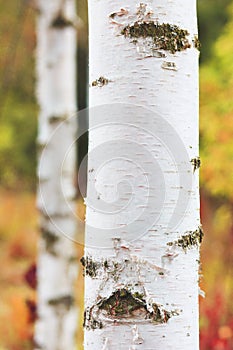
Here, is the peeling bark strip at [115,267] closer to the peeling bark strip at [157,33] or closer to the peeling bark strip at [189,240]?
the peeling bark strip at [189,240]

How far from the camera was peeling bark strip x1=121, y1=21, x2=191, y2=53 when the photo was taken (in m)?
1.30

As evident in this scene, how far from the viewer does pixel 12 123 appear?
12.6 m

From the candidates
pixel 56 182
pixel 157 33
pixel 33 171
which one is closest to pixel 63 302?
pixel 56 182

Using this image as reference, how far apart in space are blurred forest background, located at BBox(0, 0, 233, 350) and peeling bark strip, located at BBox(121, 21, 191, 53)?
255 cm

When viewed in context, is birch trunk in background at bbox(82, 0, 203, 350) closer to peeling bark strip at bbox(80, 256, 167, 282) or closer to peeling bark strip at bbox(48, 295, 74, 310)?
peeling bark strip at bbox(80, 256, 167, 282)

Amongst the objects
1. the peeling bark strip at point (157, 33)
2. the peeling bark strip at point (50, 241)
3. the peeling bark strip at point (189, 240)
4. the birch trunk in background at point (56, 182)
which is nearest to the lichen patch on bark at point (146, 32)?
the peeling bark strip at point (157, 33)

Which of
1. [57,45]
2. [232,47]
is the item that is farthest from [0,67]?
[57,45]

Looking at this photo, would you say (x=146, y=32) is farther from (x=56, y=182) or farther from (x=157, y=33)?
(x=56, y=182)

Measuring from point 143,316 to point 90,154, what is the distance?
34 centimetres

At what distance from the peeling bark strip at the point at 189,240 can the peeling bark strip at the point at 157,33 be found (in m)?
0.36

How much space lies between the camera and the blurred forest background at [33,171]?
199 inches

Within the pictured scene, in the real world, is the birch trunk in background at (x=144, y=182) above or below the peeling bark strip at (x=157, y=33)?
below

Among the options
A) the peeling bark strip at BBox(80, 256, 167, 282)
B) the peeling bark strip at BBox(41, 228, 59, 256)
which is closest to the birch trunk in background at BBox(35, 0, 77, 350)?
the peeling bark strip at BBox(41, 228, 59, 256)

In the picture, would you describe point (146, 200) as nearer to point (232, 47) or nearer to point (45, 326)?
point (45, 326)
